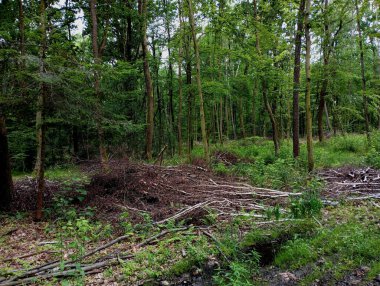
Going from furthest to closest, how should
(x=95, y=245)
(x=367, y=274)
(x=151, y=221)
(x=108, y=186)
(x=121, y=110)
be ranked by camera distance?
(x=121, y=110), (x=108, y=186), (x=151, y=221), (x=95, y=245), (x=367, y=274)

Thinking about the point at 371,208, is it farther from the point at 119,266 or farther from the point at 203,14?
the point at 203,14

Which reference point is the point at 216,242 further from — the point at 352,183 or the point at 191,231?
the point at 352,183

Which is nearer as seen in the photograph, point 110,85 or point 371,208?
point 371,208

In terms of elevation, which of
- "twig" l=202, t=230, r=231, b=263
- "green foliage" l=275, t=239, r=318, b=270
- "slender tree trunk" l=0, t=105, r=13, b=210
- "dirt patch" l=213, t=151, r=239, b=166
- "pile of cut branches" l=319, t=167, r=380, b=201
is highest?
"slender tree trunk" l=0, t=105, r=13, b=210

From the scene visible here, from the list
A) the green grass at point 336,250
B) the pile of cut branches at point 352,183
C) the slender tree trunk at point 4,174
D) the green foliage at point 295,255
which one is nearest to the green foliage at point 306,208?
the green grass at point 336,250

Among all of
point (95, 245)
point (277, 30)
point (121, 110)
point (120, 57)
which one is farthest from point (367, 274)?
point (120, 57)

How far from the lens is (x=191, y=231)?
521cm

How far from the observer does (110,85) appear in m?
16.2

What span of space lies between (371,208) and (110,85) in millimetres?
14192

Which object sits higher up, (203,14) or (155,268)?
(203,14)

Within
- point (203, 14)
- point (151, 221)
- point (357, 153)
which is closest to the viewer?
point (151, 221)

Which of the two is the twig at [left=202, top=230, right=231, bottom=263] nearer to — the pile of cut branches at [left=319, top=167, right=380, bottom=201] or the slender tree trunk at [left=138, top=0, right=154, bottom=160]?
the pile of cut branches at [left=319, top=167, right=380, bottom=201]

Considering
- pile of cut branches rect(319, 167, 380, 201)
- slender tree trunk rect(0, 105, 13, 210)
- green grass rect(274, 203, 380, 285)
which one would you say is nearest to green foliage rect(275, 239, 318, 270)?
green grass rect(274, 203, 380, 285)

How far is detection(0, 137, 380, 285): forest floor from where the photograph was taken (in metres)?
3.96
